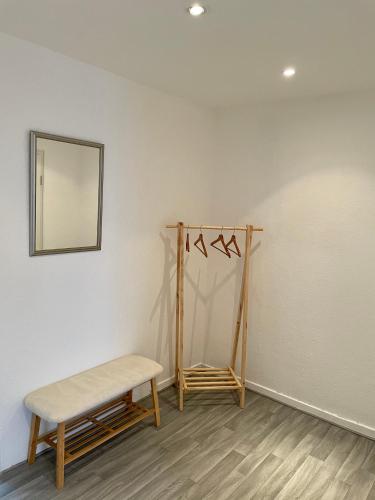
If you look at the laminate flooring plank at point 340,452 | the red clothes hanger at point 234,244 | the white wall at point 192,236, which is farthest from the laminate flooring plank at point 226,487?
the red clothes hanger at point 234,244

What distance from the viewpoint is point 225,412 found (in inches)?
113

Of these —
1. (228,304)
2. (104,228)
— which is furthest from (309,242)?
(104,228)

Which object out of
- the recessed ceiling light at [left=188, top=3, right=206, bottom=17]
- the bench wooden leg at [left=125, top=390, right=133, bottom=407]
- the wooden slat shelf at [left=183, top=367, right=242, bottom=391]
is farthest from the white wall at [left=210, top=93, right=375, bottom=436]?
the recessed ceiling light at [left=188, top=3, right=206, bottom=17]

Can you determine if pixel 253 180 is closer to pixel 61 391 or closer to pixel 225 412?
pixel 225 412

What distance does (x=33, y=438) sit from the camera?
2.18 meters

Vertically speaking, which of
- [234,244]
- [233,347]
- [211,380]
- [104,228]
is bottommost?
[211,380]

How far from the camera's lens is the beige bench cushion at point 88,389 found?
6.59ft

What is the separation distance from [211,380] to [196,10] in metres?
2.65

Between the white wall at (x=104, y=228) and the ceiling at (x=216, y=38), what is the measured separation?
20 centimetres

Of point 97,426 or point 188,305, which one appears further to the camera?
point 188,305

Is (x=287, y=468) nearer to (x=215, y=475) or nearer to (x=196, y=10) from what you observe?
(x=215, y=475)

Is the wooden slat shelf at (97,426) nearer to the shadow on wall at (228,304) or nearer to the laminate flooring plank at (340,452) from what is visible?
the shadow on wall at (228,304)

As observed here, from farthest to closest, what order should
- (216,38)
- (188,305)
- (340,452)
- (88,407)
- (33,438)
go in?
1. (188,305)
2. (340,452)
3. (33,438)
4. (88,407)
5. (216,38)

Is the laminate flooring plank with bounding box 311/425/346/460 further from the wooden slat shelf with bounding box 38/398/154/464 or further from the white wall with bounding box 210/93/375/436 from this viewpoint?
the wooden slat shelf with bounding box 38/398/154/464
